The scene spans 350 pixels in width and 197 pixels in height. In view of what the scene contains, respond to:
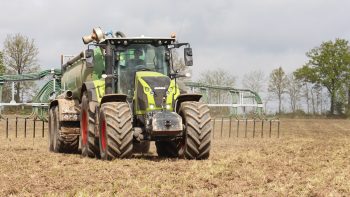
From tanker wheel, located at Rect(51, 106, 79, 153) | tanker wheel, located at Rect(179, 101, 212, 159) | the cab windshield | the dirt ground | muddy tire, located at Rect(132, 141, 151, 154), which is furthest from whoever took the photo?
tanker wheel, located at Rect(51, 106, 79, 153)

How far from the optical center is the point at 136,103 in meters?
13.0

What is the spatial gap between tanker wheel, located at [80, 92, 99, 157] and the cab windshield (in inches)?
45.6

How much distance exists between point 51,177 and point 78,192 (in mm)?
1928

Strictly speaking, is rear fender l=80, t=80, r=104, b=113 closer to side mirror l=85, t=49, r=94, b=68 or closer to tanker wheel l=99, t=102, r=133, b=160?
side mirror l=85, t=49, r=94, b=68

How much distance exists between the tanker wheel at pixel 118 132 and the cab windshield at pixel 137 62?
1.11m

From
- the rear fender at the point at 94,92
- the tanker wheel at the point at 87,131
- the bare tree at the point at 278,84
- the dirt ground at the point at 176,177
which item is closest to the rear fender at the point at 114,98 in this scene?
the rear fender at the point at 94,92

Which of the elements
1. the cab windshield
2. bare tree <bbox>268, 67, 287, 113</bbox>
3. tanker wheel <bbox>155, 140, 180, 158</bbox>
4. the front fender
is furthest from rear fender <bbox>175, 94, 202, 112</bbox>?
bare tree <bbox>268, 67, 287, 113</bbox>

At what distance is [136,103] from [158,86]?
0.62 m

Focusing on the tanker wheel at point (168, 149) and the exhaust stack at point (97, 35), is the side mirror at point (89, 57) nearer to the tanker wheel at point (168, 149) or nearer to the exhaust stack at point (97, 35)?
the exhaust stack at point (97, 35)

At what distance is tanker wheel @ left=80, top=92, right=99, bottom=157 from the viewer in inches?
550

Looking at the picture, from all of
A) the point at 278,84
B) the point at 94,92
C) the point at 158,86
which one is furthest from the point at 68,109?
the point at 278,84

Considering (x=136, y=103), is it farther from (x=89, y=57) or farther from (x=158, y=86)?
(x=89, y=57)

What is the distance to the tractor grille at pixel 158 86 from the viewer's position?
1280 cm

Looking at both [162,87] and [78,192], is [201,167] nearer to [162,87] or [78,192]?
[162,87]
